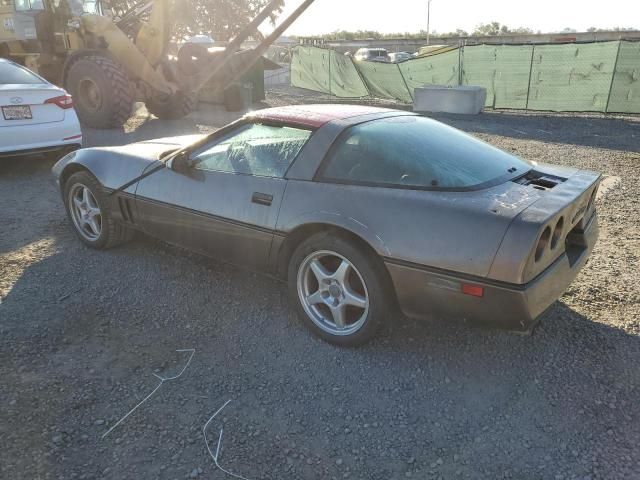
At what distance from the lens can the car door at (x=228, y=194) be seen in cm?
312

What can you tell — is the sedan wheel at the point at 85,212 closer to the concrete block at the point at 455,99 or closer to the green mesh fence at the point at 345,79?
the concrete block at the point at 455,99

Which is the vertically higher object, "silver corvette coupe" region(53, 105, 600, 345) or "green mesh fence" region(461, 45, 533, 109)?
"green mesh fence" region(461, 45, 533, 109)

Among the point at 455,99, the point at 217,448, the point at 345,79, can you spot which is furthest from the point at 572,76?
the point at 217,448

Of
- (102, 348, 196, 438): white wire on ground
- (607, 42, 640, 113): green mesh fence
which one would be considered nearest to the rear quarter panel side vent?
(102, 348, 196, 438): white wire on ground

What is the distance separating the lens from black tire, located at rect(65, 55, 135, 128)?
30.5 ft

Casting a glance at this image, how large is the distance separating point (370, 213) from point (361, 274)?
346 millimetres

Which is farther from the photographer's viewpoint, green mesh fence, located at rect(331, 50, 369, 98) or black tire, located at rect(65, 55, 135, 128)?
green mesh fence, located at rect(331, 50, 369, 98)

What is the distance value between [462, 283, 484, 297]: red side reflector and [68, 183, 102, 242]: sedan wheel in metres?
3.07

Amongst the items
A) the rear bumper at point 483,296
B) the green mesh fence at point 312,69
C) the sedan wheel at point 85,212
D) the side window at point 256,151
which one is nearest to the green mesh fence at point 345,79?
the green mesh fence at point 312,69

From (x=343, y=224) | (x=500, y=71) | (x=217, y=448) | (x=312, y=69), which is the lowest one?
(x=217, y=448)

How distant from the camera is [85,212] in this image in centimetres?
423

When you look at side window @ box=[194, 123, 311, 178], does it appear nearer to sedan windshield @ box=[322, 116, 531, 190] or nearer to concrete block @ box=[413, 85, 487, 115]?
sedan windshield @ box=[322, 116, 531, 190]

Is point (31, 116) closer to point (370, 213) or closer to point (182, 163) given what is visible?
point (182, 163)

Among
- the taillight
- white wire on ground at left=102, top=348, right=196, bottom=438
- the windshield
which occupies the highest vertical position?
the windshield
